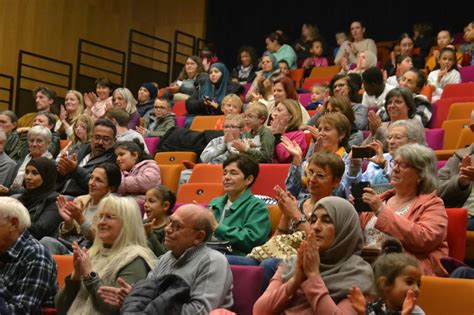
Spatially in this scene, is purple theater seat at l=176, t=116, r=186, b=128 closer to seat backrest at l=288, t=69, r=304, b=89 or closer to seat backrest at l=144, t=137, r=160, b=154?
seat backrest at l=144, t=137, r=160, b=154

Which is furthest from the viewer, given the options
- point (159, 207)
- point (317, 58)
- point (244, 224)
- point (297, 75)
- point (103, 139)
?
point (317, 58)

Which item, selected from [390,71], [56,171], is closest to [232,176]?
[56,171]

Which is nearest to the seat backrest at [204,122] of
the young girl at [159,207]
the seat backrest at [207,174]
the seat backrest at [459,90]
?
the seat backrest at [207,174]

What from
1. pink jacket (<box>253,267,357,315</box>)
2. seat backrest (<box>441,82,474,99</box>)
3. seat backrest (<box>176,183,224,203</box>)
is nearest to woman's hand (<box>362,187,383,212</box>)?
pink jacket (<box>253,267,357,315</box>)

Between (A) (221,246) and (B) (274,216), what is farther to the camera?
(B) (274,216)

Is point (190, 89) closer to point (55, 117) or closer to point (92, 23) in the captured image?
point (55, 117)

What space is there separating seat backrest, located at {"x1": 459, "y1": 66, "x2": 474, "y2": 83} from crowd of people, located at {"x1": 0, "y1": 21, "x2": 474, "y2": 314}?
1440mm

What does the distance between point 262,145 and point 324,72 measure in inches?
153

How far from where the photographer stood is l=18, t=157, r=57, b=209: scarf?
484cm

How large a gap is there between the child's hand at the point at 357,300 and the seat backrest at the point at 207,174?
100 inches

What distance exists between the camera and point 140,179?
17.0 feet

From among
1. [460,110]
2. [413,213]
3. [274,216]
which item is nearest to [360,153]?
[274,216]

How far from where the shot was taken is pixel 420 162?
3.77m

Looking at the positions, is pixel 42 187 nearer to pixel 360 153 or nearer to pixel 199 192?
pixel 199 192
